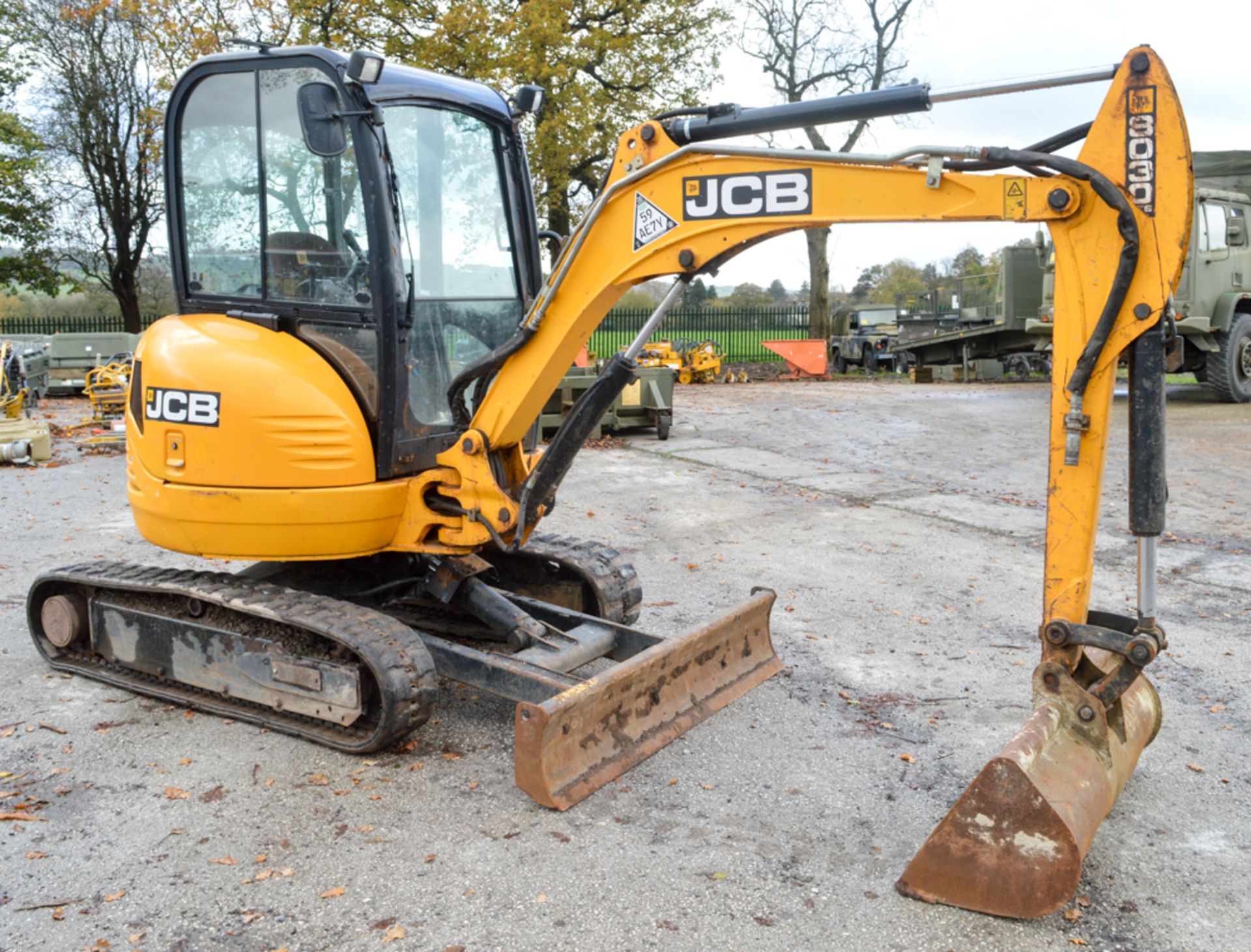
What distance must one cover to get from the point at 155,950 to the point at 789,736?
2.54 metres

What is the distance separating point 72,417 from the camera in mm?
17719

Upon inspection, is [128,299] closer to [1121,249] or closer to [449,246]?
[449,246]

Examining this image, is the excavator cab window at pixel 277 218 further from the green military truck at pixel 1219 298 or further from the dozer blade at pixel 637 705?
the green military truck at pixel 1219 298

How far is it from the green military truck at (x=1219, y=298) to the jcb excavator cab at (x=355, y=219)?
531 inches

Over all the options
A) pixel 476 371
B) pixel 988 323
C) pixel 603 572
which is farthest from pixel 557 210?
pixel 476 371

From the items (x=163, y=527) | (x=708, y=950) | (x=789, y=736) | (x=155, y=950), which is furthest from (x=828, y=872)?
(x=163, y=527)

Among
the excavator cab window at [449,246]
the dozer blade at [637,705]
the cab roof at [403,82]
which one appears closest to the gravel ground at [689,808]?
the dozer blade at [637,705]

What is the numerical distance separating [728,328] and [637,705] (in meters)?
26.6

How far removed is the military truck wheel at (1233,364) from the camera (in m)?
16.6

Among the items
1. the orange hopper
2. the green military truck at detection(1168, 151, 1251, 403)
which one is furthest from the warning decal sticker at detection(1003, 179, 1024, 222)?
the orange hopper

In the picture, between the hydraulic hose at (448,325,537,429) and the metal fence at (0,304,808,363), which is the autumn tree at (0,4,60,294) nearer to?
the metal fence at (0,304,808,363)

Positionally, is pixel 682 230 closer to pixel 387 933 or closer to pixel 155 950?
pixel 387 933

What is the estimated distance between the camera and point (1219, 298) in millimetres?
16703

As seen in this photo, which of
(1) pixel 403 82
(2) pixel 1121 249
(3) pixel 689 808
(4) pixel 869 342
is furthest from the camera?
(4) pixel 869 342
